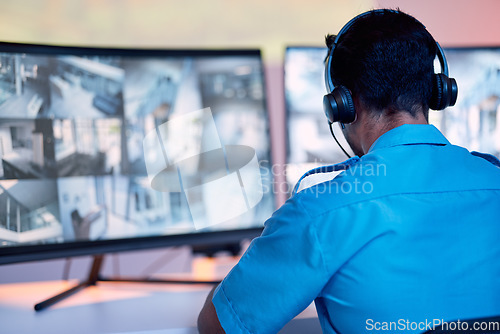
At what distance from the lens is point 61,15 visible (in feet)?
4.54

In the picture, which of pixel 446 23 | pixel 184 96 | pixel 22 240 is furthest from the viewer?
pixel 446 23

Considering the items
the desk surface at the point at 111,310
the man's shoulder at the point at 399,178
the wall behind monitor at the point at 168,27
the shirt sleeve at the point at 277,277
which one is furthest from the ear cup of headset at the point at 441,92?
the wall behind monitor at the point at 168,27

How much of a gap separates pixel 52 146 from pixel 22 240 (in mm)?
234

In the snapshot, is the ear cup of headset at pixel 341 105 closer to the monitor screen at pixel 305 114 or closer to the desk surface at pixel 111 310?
the desk surface at pixel 111 310

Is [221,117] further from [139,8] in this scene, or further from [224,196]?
[139,8]

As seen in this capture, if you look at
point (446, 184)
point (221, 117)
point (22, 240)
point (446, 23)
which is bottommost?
point (22, 240)

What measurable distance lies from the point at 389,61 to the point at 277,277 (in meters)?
0.40

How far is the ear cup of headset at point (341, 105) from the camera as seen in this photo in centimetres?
72

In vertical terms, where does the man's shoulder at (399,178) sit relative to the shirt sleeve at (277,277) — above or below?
above

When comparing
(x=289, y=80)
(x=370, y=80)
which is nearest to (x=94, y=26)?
(x=289, y=80)

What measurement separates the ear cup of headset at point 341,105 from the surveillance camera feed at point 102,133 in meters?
0.47

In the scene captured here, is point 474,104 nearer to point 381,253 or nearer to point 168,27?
point 381,253

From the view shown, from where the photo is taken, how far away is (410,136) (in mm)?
665

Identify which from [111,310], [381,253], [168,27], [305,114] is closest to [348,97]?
[381,253]
